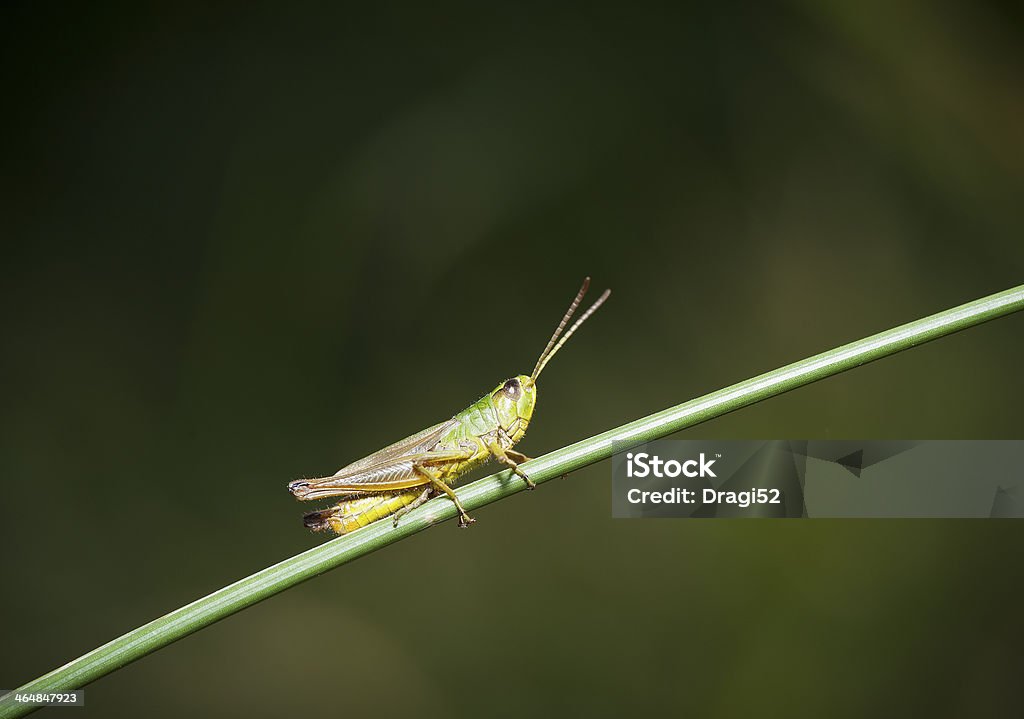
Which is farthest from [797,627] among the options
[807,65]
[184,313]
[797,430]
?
[184,313]

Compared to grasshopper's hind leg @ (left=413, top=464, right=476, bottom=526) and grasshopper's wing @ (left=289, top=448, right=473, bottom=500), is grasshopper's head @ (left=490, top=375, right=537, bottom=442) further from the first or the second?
grasshopper's hind leg @ (left=413, top=464, right=476, bottom=526)

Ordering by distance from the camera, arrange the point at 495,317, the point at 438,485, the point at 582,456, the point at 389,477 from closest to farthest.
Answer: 1. the point at 582,456
2. the point at 438,485
3. the point at 389,477
4. the point at 495,317

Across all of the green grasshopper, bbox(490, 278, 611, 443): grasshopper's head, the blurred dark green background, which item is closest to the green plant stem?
the green grasshopper

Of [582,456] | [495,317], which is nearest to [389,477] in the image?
[582,456]

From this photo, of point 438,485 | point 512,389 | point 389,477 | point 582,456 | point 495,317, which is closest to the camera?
point 582,456

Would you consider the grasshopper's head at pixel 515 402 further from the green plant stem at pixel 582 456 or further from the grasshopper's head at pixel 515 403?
the green plant stem at pixel 582 456
